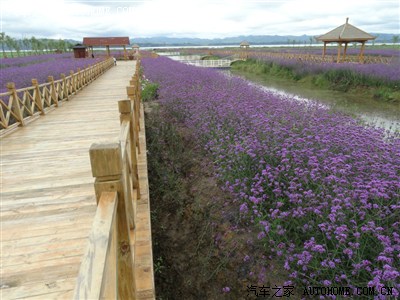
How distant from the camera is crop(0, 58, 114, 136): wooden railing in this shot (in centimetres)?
662

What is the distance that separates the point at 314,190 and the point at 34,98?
768 cm

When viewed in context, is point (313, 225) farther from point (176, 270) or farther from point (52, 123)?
point (52, 123)

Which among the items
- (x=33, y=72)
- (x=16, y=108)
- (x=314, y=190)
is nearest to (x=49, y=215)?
(x=314, y=190)

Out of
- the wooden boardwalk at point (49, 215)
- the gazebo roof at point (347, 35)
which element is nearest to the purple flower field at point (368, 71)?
the gazebo roof at point (347, 35)

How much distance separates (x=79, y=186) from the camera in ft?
11.8

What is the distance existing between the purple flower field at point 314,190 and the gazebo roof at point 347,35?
730 inches

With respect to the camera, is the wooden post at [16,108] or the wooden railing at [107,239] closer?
the wooden railing at [107,239]

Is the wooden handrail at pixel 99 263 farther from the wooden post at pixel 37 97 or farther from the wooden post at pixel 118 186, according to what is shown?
the wooden post at pixel 37 97

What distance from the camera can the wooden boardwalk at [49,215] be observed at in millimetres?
2160

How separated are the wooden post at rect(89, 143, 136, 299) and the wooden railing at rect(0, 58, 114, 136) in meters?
5.65

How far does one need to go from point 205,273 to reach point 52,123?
18.5 feet

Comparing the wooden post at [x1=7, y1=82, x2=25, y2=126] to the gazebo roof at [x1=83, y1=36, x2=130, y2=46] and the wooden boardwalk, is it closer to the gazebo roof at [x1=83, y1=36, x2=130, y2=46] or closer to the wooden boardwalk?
the wooden boardwalk

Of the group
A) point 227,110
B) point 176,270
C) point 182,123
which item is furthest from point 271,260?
point 182,123

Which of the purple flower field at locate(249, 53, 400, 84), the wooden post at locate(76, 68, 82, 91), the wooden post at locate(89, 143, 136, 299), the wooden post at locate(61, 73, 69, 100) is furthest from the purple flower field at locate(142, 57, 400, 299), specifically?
the purple flower field at locate(249, 53, 400, 84)
